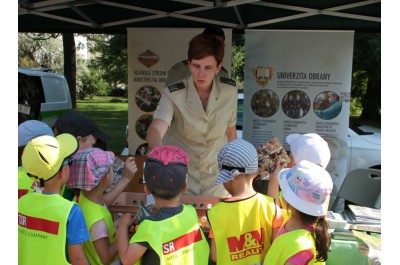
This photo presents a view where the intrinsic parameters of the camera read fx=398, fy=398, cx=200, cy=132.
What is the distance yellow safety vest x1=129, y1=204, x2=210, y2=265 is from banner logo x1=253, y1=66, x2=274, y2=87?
3.32m

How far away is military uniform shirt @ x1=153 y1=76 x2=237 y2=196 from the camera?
2.60 meters

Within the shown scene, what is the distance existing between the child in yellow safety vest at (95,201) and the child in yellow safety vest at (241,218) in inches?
18.9

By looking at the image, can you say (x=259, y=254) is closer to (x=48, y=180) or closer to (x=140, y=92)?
(x=48, y=180)

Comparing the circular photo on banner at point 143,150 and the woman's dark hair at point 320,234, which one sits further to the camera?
the circular photo on banner at point 143,150

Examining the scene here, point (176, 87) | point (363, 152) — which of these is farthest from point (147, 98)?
point (363, 152)

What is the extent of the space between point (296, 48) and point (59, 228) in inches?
151

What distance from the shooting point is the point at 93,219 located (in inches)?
72.3

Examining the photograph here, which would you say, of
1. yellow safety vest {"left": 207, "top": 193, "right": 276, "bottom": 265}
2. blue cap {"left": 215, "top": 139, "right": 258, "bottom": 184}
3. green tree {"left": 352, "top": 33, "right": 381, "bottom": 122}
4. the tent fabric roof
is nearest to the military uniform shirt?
blue cap {"left": 215, "top": 139, "right": 258, "bottom": 184}

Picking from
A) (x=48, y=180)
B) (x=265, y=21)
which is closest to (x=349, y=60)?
(x=265, y=21)

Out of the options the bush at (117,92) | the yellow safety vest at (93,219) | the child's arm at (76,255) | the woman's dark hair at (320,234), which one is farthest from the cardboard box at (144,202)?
the bush at (117,92)

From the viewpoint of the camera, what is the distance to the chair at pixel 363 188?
11.5 ft

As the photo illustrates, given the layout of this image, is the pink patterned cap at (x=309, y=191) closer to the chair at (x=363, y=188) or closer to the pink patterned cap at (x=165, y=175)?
the pink patterned cap at (x=165, y=175)

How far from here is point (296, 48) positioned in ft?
15.6

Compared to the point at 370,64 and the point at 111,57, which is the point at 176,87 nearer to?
the point at 370,64
